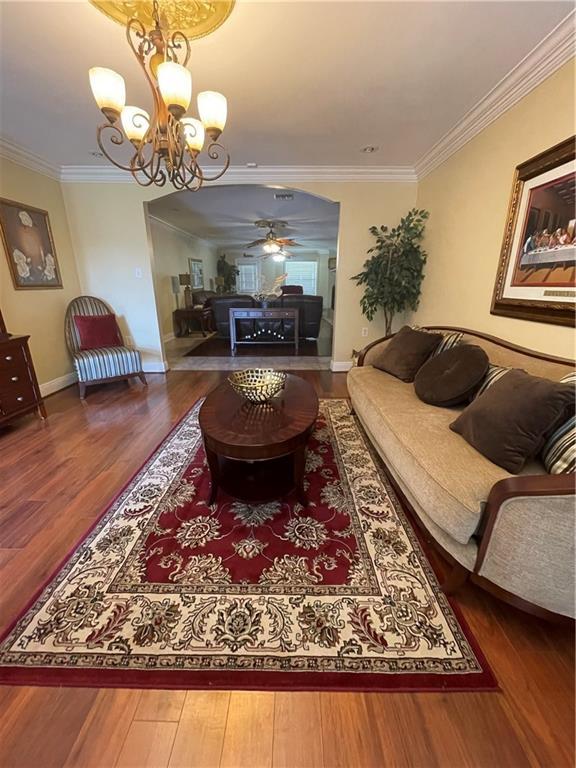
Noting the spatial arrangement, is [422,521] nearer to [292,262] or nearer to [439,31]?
[439,31]

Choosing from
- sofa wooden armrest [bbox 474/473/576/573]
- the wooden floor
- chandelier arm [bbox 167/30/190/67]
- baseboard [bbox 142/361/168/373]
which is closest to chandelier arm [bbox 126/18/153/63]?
chandelier arm [bbox 167/30/190/67]

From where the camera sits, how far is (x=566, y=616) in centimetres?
105

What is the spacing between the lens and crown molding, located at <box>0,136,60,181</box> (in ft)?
9.58

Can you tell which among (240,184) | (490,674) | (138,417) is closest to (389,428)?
(490,674)

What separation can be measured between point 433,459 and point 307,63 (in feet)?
7.90

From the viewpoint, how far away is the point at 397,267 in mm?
3559

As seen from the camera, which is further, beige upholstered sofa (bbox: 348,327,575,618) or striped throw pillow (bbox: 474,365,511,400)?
striped throw pillow (bbox: 474,365,511,400)

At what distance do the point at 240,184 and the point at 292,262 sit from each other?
330 inches

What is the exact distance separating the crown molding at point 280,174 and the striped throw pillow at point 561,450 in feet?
11.7

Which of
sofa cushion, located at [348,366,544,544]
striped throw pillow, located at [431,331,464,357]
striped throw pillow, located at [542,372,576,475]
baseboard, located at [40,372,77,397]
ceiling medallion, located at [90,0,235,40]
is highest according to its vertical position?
ceiling medallion, located at [90,0,235,40]

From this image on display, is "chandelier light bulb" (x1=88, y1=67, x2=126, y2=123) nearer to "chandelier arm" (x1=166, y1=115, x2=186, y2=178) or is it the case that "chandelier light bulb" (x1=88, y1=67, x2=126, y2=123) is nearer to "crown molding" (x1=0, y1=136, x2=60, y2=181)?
"chandelier arm" (x1=166, y1=115, x2=186, y2=178)

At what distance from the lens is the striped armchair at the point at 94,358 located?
11.4 feet

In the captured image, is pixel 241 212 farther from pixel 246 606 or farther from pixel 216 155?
pixel 246 606

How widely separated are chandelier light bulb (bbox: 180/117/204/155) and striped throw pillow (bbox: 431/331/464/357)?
7.31ft
